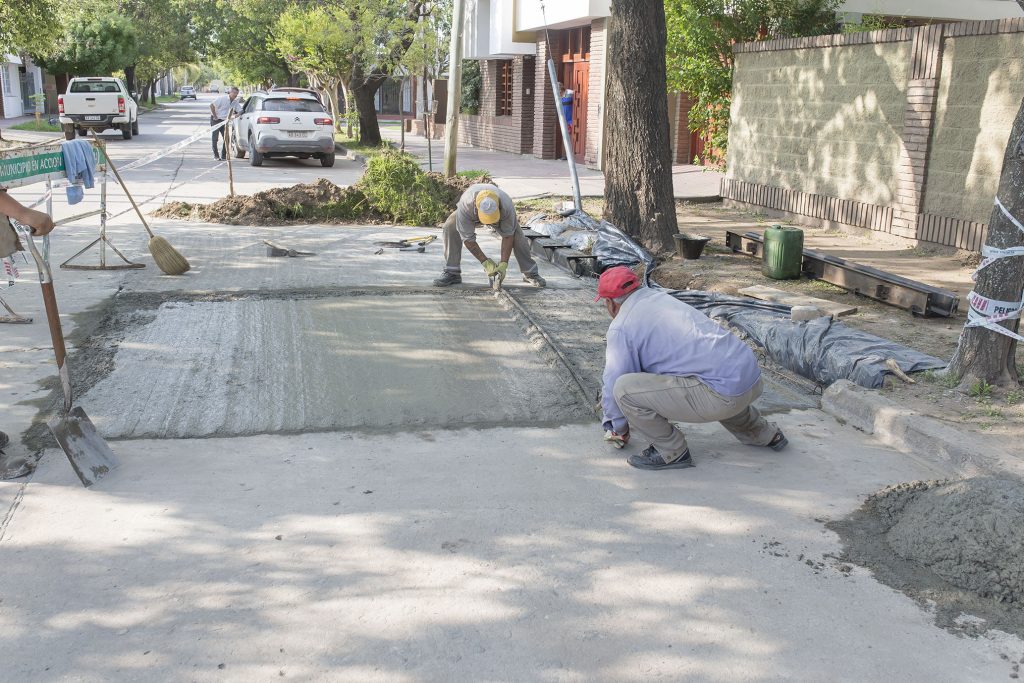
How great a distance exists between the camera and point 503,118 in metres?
28.0

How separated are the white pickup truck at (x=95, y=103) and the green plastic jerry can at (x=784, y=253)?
2436cm

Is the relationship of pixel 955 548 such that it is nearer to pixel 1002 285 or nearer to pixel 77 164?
pixel 1002 285

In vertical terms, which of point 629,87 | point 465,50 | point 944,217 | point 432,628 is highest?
point 465,50

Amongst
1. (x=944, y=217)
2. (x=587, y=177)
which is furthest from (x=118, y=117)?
(x=944, y=217)

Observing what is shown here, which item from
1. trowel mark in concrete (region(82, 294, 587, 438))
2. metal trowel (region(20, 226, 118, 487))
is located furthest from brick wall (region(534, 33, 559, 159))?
metal trowel (region(20, 226, 118, 487))

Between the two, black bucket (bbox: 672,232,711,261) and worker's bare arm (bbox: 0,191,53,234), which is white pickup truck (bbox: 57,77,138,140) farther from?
worker's bare arm (bbox: 0,191,53,234)

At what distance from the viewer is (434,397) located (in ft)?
20.0

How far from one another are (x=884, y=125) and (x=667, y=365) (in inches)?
338

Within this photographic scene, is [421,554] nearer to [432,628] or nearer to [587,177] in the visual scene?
[432,628]

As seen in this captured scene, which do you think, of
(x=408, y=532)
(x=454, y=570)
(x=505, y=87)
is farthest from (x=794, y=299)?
(x=505, y=87)

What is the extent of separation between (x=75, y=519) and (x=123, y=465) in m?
0.66

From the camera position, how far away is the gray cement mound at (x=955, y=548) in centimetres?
364

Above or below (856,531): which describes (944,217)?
above

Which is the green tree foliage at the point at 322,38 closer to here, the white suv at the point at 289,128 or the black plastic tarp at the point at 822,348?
the white suv at the point at 289,128
